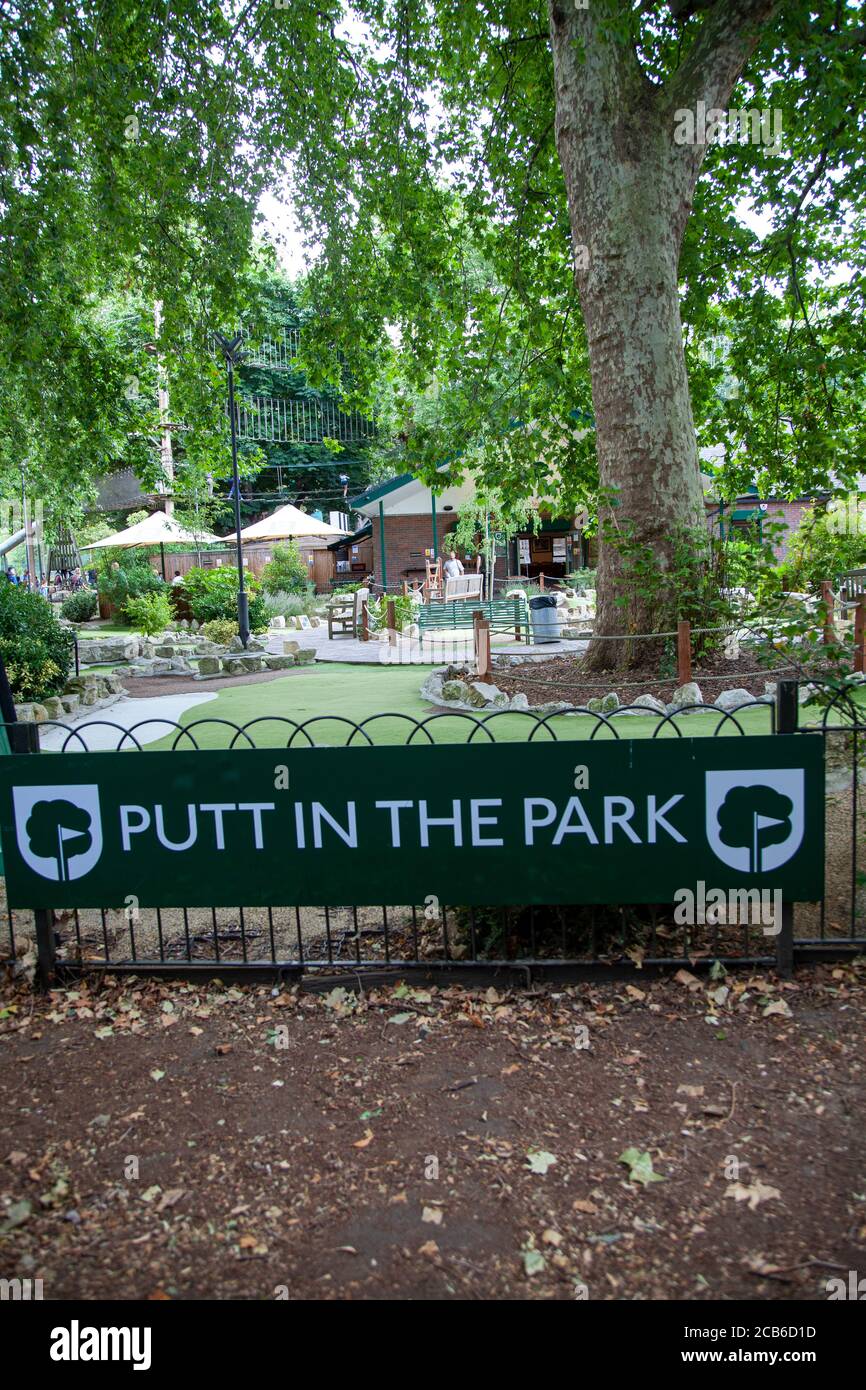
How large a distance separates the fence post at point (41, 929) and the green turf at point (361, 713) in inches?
54.1

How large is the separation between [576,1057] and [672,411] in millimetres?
7082

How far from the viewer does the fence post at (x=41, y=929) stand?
3.81 m

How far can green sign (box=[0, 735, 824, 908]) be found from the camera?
137 inches

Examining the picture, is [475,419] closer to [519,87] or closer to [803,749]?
[519,87]

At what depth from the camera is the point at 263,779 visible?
365cm

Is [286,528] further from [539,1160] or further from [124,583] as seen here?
[539,1160]

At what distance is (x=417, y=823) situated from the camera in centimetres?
361

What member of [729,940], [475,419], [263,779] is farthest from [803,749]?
[475,419]

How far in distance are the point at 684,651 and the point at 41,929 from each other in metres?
6.37

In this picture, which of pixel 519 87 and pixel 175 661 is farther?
pixel 175 661

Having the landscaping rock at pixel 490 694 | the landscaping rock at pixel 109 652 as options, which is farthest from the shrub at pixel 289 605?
the landscaping rock at pixel 490 694

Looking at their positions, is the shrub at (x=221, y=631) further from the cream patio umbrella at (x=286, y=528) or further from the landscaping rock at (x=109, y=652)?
the cream patio umbrella at (x=286, y=528)

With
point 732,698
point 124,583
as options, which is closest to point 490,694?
point 732,698
